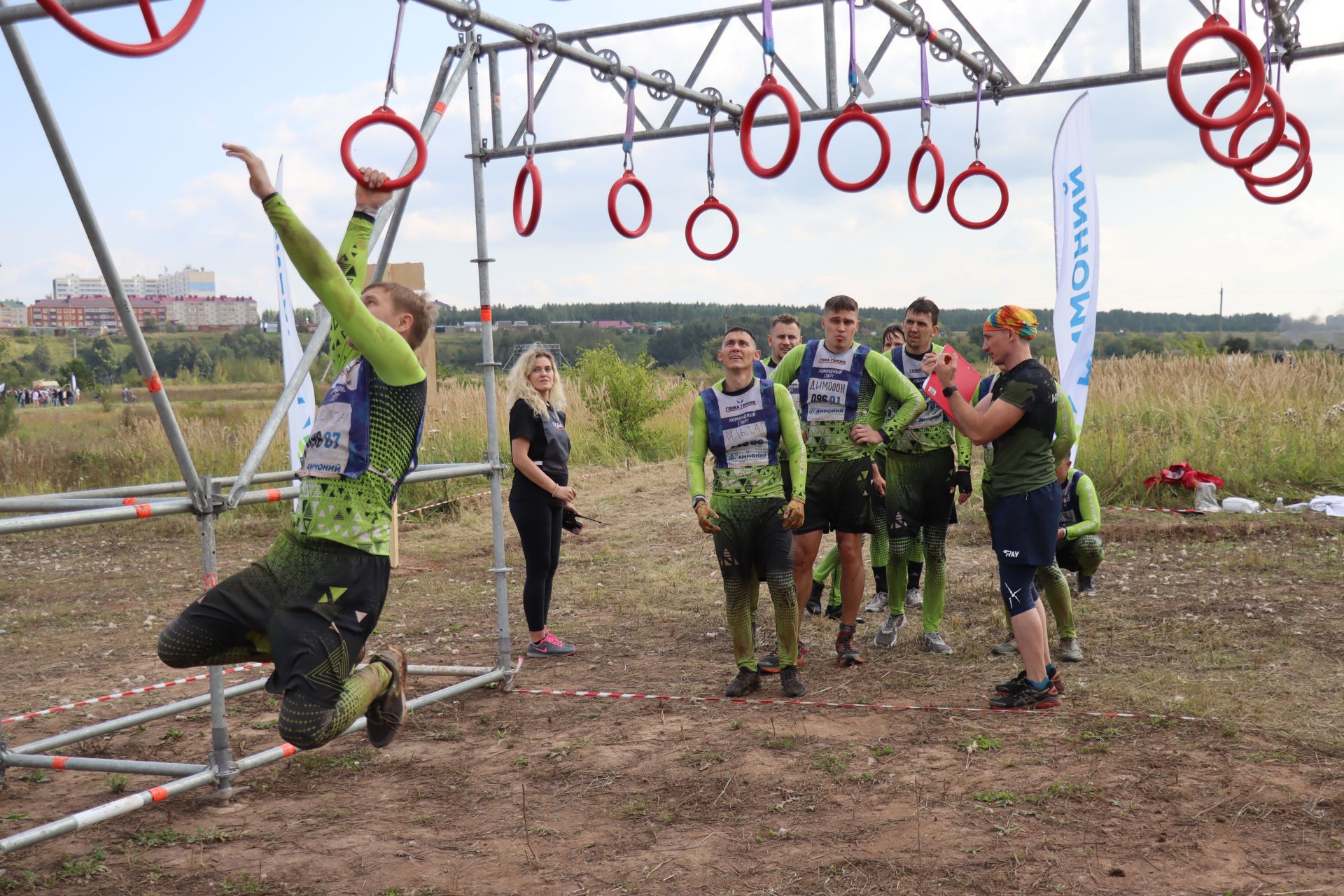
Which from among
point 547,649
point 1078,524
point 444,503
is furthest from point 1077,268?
point 444,503

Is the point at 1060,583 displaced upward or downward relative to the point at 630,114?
downward

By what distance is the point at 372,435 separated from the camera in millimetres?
3393

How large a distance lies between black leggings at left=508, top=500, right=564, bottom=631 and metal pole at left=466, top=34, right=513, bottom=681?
45 centimetres

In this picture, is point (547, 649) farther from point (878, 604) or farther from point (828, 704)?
point (878, 604)

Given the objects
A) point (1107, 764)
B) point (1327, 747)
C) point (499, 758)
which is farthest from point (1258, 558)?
point (499, 758)

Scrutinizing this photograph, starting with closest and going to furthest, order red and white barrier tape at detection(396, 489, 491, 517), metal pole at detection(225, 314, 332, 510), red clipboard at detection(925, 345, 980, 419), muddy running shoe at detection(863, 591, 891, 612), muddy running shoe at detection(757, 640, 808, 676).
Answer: metal pole at detection(225, 314, 332, 510) → red clipboard at detection(925, 345, 980, 419) → muddy running shoe at detection(757, 640, 808, 676) → muddy running shoe at detection(863, 591, 891, 612) → red and white barrier tape at detection(396, 489, 491, 517)

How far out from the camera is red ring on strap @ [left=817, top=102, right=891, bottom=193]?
5.21 metres

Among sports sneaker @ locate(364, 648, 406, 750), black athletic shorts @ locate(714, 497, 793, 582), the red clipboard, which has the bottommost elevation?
sports sneaker @ locate(364, 648, 406, 750)

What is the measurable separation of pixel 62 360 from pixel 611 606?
49.5 meters

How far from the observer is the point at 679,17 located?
6.26m

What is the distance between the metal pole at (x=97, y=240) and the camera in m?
3.28

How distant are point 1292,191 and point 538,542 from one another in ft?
14.5

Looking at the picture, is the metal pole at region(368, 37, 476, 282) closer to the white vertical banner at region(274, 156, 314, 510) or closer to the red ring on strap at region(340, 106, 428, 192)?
the red ring on strap at region(340, 106, 428, 192)

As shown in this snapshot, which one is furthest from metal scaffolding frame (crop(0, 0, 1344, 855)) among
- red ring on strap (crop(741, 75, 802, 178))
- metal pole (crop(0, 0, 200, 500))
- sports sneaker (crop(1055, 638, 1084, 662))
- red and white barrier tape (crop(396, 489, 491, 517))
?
red and white barrier tape (crop(396, 489, 491, 517))
